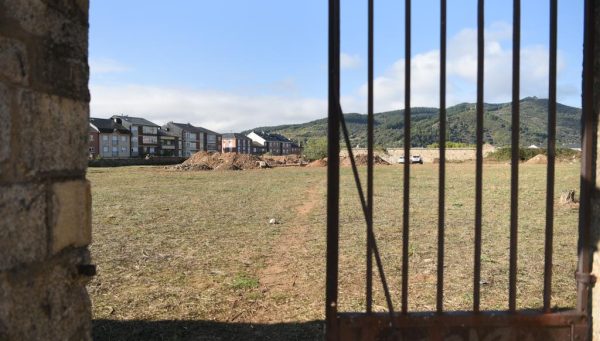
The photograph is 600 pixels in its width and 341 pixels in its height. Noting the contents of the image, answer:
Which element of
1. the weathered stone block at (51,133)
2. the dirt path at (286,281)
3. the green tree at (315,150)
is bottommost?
the dirt path at (286,281)

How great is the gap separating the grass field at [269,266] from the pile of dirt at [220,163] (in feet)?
75.1

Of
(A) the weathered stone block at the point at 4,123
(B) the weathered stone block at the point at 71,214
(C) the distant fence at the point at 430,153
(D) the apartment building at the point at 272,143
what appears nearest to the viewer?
(A) the weathered stone block at the point at 4,123

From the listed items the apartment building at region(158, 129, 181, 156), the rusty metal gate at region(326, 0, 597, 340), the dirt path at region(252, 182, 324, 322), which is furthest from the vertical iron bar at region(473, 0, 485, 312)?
the apartment building at region(158, 129, 181, 156)

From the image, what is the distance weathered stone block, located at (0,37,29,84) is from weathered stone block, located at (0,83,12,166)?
0.21ft

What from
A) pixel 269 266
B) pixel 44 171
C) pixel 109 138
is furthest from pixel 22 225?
pixel 109 138

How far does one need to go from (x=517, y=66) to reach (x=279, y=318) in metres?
2.69

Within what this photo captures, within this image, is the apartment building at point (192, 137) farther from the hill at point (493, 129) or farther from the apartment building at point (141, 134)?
the hill at point (493, 129)

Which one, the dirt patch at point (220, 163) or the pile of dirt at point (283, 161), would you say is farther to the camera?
the pile of dirt at point (283, 161)

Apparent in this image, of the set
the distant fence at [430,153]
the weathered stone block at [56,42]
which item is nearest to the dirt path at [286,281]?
the weathered stone block at [56,42]

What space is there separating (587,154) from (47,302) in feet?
9.32

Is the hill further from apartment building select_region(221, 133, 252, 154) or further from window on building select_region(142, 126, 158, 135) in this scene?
window on building select_region(142, 126, 158, 135)

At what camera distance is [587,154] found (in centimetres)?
253

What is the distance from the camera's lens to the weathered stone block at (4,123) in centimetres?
169

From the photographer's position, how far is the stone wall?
5.67ft
